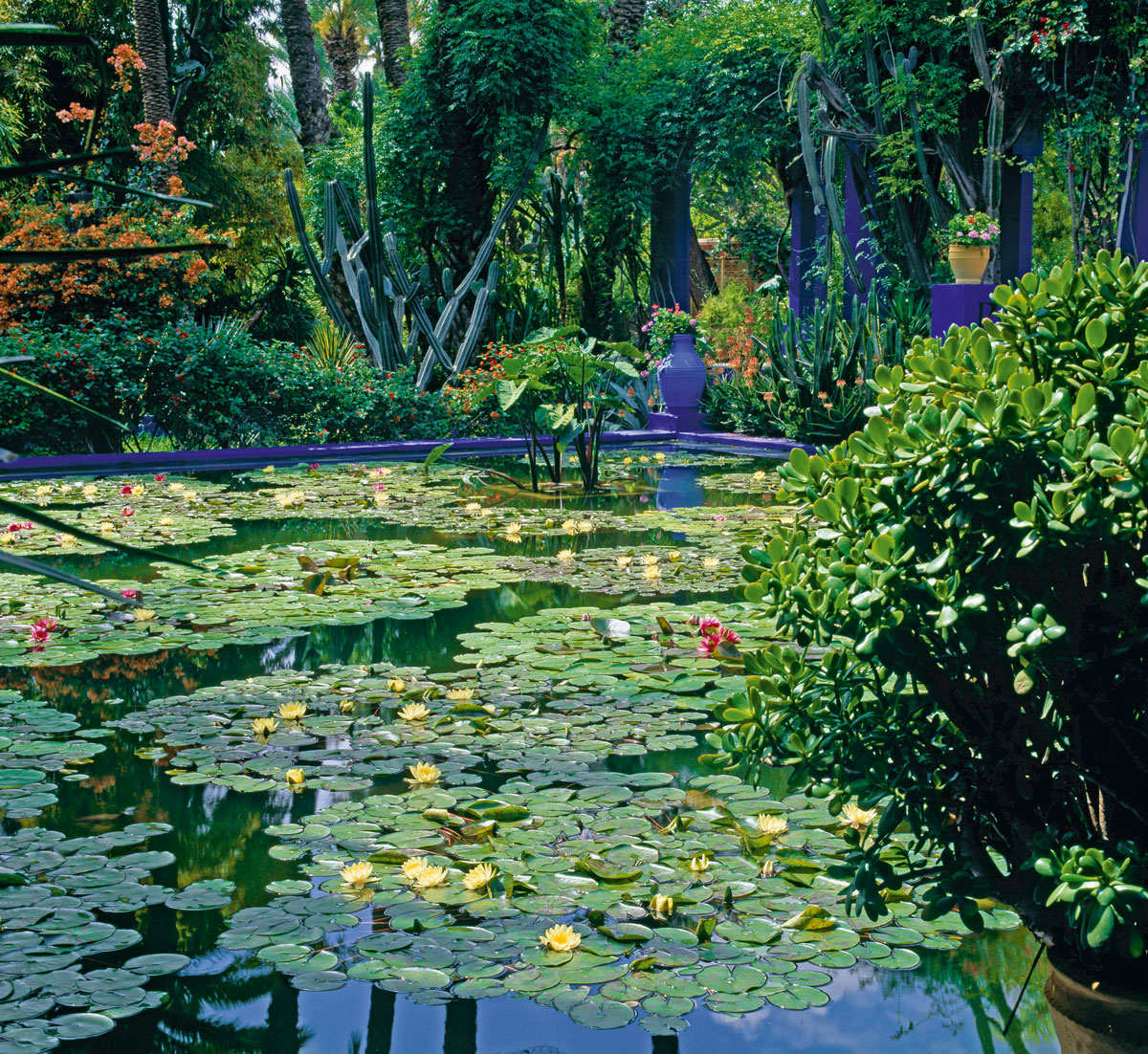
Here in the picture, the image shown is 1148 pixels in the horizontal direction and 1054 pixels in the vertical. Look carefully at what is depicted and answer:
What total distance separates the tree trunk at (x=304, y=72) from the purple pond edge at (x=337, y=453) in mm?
6969

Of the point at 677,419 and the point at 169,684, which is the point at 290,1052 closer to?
the point at 169,684

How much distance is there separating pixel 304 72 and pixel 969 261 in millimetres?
10108

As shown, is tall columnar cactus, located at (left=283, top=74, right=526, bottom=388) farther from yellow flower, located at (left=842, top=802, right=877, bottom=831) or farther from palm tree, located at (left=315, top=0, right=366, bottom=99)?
palm tree, located at (left=315, top=0, right=366, bottom=99)

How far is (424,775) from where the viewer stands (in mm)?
3031

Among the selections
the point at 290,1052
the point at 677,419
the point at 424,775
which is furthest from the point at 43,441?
the point at 290,1052

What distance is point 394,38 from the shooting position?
1648cm

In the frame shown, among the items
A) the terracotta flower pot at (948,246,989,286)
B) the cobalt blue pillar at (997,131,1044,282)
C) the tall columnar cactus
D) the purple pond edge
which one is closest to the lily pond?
the purple pond edge

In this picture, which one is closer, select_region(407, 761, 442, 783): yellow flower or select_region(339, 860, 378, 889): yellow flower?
select_region(339, 860, 378, 889): yellow flower

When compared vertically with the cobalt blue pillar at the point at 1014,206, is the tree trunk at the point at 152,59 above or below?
above

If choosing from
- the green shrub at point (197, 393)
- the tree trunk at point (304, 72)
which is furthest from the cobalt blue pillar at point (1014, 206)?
the tree trunk at point (304, 72)

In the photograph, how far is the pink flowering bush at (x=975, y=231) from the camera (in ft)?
35.2

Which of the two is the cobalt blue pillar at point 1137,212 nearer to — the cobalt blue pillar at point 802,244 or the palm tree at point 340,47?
the cobalt blue pillar at point 802,244

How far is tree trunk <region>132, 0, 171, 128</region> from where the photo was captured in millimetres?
15273

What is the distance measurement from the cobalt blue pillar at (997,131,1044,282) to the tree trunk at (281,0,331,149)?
943 centimetres
